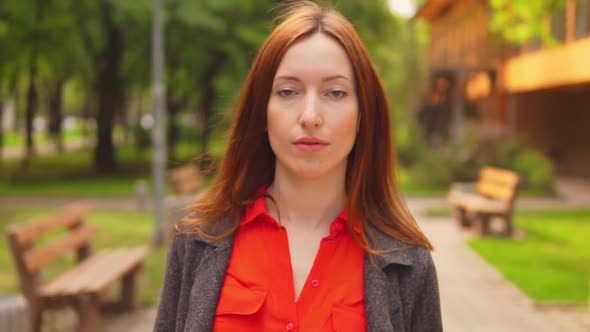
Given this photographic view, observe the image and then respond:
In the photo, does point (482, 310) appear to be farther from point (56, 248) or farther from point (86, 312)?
point (56, 248)

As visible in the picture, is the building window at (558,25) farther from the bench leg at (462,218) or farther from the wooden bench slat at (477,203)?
the bench leg at (462,218)

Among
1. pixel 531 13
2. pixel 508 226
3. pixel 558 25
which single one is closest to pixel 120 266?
pixel 531 13

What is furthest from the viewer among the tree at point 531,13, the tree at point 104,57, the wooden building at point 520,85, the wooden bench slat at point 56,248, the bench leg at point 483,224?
the wooden building at point 520,85

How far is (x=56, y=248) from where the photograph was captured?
626cm

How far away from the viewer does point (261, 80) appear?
2152mm

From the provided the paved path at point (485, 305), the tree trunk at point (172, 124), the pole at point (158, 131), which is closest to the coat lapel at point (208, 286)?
the paved path at point (485, 305)

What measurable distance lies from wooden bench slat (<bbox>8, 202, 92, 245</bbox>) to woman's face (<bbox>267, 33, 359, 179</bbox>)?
3911mm

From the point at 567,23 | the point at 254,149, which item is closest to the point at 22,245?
the point at 254,149

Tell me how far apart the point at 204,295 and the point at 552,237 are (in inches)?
401

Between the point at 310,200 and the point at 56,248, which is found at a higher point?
the point at 310,200

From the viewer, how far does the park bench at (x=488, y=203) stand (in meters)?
11.4

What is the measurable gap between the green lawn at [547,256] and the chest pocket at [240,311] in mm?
5913

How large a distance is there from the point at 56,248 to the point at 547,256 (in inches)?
250

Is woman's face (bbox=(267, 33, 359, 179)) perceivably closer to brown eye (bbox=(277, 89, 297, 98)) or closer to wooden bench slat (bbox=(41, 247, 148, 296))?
brown eye (bbox=(277, 89, 297, 98))
